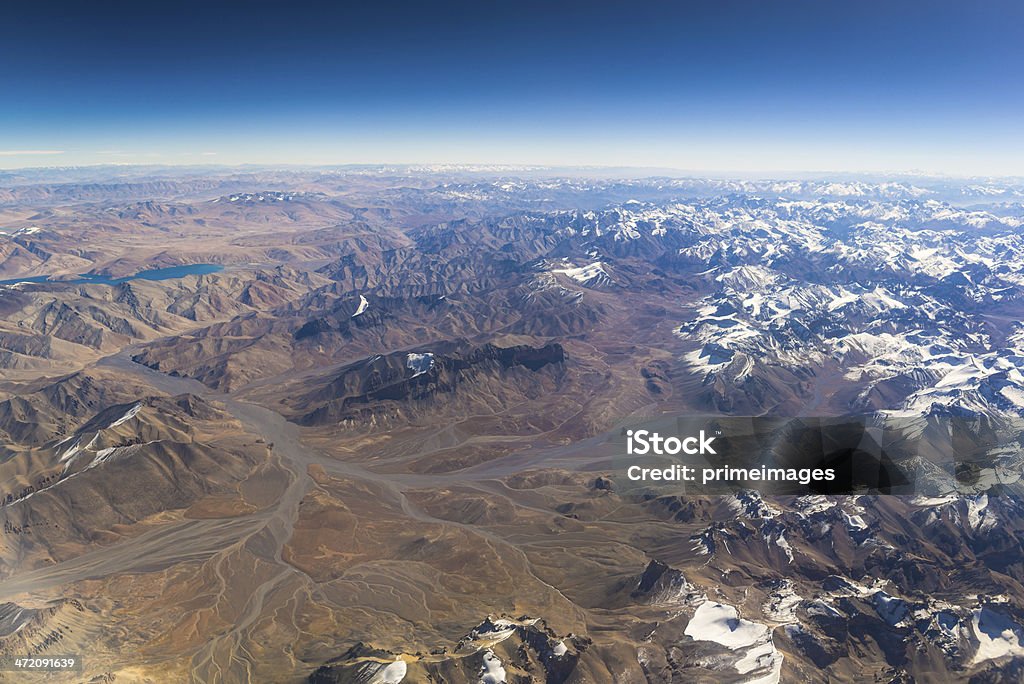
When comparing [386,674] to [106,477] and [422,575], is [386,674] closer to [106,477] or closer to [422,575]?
[422,575]

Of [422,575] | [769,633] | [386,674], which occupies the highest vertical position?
[386,674]

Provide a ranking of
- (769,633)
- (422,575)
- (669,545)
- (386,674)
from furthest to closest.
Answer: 1. (669,545)
2. (422,575)
3. (769,633)
4. (386,674)

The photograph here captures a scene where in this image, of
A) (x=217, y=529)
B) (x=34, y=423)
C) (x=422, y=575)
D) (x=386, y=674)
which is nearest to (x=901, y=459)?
(x=422, y=575)

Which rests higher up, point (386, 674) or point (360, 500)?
point (386, 674)

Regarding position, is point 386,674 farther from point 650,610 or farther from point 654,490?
point 654,490

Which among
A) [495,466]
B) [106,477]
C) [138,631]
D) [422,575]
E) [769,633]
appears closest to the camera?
[769,633]

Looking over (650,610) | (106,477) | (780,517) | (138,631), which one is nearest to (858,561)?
(780,517)

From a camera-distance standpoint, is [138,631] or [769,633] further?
[138,631]

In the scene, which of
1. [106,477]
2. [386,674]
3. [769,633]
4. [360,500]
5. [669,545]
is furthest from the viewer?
[360,500]

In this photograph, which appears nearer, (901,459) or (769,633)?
(769,633)
